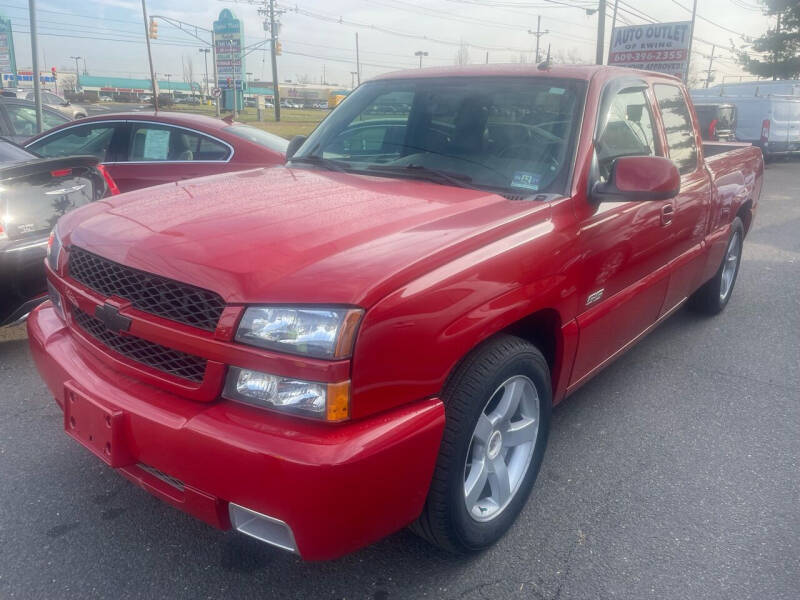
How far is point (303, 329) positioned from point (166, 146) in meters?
5.14

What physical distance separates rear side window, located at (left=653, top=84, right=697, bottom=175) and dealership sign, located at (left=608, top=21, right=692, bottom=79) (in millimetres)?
17156

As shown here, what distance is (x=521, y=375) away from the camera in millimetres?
2432

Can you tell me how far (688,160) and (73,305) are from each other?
11.1ft

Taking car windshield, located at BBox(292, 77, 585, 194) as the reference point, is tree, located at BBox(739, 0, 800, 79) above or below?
above

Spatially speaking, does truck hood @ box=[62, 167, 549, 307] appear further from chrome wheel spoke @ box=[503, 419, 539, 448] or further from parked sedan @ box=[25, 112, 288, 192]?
parked sedan @ box=[25, 112, 288, 192]

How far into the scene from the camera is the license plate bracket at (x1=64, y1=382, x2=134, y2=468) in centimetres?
201

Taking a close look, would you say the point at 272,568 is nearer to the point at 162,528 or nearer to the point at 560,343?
the point at 162,528

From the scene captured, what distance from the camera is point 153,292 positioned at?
2068 millimetres

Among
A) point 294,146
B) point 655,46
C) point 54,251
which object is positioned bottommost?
point 54,251

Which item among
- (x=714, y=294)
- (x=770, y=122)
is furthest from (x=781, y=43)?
(x=714, y=294)

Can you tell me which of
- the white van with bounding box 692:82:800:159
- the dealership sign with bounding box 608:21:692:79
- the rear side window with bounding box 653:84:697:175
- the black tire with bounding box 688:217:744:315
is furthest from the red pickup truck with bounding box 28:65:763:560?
the dealership sign with bounding box 608:21:692:79

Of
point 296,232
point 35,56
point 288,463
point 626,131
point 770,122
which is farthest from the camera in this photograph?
point 770,122

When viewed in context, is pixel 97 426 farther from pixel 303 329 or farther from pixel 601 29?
pixel 601 29

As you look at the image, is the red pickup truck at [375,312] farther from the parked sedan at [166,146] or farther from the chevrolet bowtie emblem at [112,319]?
the parked sedan at [166,146]
